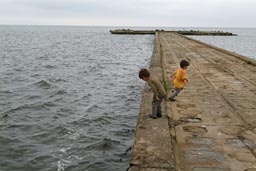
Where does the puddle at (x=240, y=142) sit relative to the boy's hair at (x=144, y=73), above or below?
below

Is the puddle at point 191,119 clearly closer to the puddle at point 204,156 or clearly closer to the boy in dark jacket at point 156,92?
the boy in dark jacket at point 156,92

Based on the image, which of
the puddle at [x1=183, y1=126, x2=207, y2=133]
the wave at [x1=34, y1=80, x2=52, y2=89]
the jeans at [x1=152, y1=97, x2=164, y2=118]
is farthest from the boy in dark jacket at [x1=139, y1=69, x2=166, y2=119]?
the wave at [x1=34, y1=80, x2=52, y2=89]

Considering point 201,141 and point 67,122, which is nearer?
point 201,141

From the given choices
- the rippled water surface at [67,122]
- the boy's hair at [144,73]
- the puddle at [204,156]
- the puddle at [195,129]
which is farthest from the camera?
the rippled water surface at [67,122]

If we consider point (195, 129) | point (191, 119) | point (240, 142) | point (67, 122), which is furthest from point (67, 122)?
point (240, 142)

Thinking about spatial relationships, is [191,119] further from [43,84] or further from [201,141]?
[43,84]

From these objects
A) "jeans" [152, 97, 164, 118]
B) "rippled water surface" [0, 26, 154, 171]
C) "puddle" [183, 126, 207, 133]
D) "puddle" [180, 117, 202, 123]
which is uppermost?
"jeans" [152, 97, 164, 118]

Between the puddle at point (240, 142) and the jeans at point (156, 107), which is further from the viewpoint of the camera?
the jeans at point (156, 107)

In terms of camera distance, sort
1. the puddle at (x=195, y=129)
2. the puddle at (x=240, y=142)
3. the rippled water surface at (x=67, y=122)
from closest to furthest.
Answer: the puddle at (x=240, y=142) < the puddle at (x=195, y=129) < the rippled water surface at (x=67, y=122)

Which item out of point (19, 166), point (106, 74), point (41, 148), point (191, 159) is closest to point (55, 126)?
point (41, 148)

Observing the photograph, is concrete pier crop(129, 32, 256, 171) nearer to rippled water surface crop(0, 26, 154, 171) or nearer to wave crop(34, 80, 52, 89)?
rippled water surface crop(0, 26, 154, 171)

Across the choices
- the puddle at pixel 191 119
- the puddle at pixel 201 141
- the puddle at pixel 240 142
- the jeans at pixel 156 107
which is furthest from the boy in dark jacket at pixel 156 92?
the puddle at pixel 240 142

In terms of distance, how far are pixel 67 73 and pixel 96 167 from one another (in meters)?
14.5

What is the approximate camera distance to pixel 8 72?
824 inches
